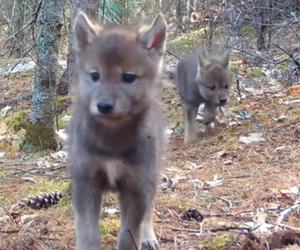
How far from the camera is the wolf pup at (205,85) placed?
10062 millimetres

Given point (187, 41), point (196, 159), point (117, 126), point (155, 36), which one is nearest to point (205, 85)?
point (196, 159)

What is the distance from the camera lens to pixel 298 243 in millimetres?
4656

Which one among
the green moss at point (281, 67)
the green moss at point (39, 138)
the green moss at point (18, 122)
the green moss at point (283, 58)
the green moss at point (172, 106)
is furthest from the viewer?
the green moss at point (281, 67)

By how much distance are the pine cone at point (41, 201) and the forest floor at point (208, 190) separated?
0.07m

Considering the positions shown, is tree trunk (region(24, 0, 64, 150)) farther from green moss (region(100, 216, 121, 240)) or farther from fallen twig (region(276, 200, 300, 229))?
fallen twig (region(276, 200, 300, 229))

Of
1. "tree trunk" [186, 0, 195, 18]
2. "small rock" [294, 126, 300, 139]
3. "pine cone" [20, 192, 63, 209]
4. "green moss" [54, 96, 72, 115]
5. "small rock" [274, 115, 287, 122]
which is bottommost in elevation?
"tree trunk" [186, 0, 195, 18]

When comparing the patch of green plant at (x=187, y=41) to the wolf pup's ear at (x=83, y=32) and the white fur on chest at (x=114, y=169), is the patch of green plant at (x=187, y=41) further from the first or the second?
the white fur on chest at (x=114, y=169)

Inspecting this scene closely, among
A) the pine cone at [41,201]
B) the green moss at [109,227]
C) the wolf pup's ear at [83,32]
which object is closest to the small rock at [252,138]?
the pine cone at [41,201]

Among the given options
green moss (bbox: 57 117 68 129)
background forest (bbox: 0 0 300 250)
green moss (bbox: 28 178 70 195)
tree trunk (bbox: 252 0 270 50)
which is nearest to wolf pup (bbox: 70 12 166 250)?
background forest (bbox: 0 0 300 250)

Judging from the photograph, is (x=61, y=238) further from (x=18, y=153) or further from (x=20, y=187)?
(x=18, y=153)

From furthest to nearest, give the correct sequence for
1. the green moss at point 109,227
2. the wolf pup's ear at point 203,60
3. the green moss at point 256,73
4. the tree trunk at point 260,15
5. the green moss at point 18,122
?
the tree trunk at point 260,15
the green moss at point 256,73
the wolf pup's ear at point 203,60
the green moss at point 18,122
the green moss at point 109,227

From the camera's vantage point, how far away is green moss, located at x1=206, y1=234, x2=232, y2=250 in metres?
4.83

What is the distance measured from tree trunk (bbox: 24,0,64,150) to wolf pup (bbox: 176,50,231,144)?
201 cm

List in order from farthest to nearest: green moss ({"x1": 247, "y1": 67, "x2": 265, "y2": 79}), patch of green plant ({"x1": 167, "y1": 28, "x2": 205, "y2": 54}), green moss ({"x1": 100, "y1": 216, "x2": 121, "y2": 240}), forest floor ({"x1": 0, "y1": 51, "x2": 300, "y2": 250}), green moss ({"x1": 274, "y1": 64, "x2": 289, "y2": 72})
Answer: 1. patch of green plant ({"x1": 167, "y1": 28, "x2": 205, "y2": 54})
2. green moss ({"x1": 247, "y1": 67, "x2": 265, "y2": 79})
3. green moss ({"x1": 274, "y1": 64, "x2": 289, "y2": 72})
4. green moss ({"x1": 100, "y1": 216, "x2": 121, "y2": 240})
5. forest floor ({"x1": 0, "y1": 51, "x2": 300, "y2": 250})
